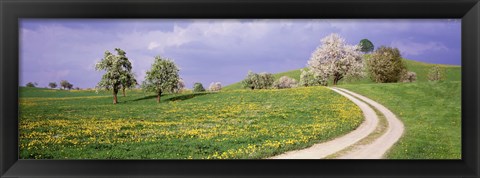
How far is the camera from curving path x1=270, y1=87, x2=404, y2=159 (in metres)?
4.94

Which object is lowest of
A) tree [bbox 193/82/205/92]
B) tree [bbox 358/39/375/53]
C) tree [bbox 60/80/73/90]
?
tree [bbox 193/82/205/92]

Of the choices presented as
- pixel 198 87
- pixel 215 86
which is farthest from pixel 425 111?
pixel 198 87

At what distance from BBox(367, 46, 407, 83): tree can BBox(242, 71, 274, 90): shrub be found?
1202 millimetres

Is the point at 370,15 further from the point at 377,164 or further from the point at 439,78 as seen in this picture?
the point at 377,164

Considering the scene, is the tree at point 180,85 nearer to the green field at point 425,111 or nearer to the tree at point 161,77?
the tree at point 161,77

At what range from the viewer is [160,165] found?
483 centimetres

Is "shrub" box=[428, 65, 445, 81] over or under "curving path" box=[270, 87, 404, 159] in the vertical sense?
over

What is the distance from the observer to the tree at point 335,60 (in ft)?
16.8

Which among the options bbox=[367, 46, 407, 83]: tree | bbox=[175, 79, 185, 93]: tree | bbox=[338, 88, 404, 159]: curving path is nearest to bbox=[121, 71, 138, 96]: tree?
bbox=[175, 79, 185, 93]: tree

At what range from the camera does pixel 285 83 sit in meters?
5.23

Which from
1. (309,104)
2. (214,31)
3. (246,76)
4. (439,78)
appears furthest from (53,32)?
(439,78)

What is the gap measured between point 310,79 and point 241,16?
115 centimetres

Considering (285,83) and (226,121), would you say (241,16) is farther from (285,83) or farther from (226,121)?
(226,121)

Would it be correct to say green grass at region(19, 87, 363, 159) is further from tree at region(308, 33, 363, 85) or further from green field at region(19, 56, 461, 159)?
tree at region(308, 33, 363, 85)
